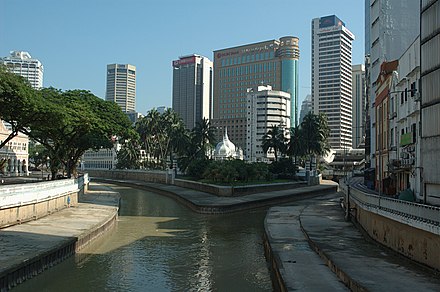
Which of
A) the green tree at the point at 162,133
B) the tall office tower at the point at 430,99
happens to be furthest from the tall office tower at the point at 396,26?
the green tree at the point at 162,133

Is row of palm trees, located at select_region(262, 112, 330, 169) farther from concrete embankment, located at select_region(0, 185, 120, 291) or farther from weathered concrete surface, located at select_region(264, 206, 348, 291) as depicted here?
weathered concrete surface, located at select_region(264, 206, 348, 291)

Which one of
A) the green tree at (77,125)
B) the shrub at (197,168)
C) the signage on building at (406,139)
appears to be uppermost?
the green tree at (77,125)

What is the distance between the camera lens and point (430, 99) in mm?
29141

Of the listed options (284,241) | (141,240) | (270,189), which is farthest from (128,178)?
(284,241)

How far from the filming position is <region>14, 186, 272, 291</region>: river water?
22.7 metres

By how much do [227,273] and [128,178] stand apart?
95.0 meters

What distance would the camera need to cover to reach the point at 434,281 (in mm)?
18812

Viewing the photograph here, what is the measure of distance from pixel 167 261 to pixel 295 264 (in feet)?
28.3

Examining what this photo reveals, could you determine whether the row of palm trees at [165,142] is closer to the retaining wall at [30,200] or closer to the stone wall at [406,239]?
the retaining wall at [30,200]

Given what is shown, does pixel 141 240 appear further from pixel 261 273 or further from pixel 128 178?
pixel 128 178

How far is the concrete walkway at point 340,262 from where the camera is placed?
1861cm

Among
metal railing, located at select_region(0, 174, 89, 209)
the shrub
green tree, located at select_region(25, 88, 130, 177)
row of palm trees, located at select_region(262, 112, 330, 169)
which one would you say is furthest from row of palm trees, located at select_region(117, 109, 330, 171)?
metal railing, located at select_region(0, 174, 89, 209)

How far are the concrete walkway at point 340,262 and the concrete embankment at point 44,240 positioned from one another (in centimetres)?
1232

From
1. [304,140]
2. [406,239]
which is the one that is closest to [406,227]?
[406,239]
